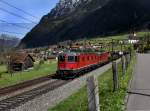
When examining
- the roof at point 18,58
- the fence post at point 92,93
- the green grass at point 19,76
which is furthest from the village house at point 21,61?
the fence post at point 92,93

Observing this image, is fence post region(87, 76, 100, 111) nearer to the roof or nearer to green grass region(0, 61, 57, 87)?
green grass region(0, 61, 57, 87)

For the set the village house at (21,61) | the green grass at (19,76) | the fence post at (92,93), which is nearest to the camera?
the fence post at (92,93)

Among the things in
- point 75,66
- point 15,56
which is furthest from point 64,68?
point 15,56

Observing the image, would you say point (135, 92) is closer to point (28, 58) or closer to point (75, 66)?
point (75, 66)

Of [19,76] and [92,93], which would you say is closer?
[92,93]

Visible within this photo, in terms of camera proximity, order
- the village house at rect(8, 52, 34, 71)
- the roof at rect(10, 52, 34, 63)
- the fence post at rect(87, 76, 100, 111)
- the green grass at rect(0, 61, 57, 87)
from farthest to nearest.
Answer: the roof at rect(10, 52, 34, 63), the village house at rect(8, 52, 34, 71), the green grass at rect(0, 61, 57, 87), the fence post at rect(87, 76, 100, 111)

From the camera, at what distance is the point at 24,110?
23.1 metres

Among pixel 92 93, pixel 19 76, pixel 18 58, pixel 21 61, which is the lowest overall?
pixel 21 61

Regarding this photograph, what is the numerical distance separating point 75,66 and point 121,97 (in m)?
31.5

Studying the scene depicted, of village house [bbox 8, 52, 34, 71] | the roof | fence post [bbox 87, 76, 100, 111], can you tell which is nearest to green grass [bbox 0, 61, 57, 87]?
fence post [bbox 87, 76, 100, 111]

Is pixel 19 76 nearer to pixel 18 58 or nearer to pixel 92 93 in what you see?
pixel 92 93

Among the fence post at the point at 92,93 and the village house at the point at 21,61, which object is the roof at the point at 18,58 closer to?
the village house at the point at 21,61

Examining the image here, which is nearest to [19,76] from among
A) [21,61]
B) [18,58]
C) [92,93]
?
[92,93]

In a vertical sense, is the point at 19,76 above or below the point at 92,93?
below
